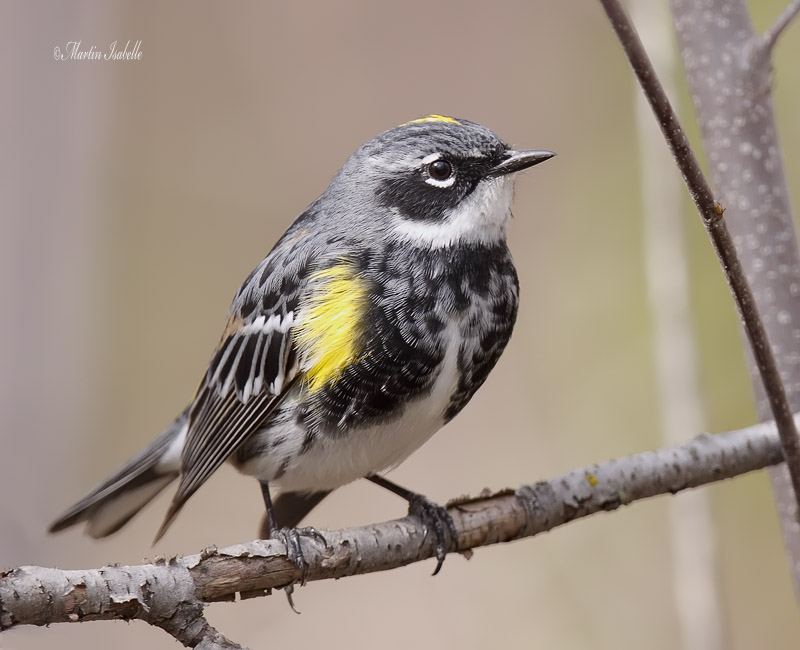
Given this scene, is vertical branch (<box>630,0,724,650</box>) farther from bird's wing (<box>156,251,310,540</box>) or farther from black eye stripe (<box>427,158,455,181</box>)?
bird's wing (<box>156,251,310,540</box>)

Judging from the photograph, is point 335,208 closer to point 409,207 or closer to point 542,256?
point 409,207

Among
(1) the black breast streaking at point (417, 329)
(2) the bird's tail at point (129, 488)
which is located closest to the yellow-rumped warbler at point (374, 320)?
(1) the black breast streaking at point (417, 329)

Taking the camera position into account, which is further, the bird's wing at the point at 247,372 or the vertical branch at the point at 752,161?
the bird's wing at the point at 247,372

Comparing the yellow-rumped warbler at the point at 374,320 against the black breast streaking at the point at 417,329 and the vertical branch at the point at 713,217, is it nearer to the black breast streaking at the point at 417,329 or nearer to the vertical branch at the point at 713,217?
the black breast streaking at the point at 417,329

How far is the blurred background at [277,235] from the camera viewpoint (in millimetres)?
4746

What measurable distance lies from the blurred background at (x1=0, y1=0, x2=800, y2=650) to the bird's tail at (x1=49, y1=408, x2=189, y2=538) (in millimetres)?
208

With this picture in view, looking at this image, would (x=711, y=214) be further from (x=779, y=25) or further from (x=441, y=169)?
(x=441, y=169)

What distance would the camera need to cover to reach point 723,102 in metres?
2.83

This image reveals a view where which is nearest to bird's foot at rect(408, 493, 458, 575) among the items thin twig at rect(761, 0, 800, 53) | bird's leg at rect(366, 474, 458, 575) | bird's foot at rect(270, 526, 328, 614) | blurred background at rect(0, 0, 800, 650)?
bird's leg at rect(366, 474, 458, 575)

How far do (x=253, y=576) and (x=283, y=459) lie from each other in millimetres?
761

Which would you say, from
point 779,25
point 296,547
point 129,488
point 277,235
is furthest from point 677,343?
point 277,235

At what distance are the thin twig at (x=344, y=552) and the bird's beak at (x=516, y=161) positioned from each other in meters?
0.98

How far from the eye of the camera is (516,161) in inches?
120

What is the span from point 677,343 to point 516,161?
0.85m
